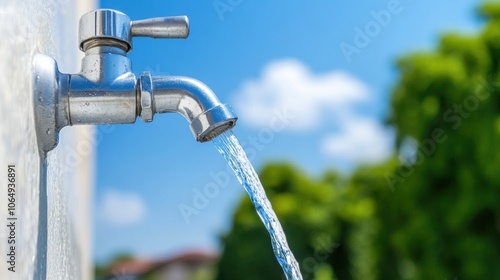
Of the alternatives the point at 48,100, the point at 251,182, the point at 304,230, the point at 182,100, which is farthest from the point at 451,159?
the point at 48,100

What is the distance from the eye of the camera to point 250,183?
936 mm

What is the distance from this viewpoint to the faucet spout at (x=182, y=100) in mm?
827

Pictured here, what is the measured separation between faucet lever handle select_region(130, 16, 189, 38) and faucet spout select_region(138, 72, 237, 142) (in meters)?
0.06

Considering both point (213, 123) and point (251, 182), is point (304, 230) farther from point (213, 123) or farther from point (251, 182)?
point (213, 123)

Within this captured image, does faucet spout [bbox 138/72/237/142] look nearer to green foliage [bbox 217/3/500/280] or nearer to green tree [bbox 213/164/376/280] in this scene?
green foliage [bbox 217/3/500/280]

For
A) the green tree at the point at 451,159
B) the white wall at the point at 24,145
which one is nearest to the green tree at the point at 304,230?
the green tree at the point at 451,159

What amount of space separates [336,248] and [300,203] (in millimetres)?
1700

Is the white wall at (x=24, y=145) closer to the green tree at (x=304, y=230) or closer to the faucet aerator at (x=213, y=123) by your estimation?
the faucet aerator at (x=213, y=123)

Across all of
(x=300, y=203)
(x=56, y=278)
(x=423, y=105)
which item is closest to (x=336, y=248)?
(x=300, y=203)

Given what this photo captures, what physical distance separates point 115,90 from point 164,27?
0.10 metres

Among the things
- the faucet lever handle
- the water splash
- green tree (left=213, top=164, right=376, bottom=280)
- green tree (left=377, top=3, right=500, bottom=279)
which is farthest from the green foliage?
the faucet lever handle

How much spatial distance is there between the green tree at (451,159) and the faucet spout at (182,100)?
8196 mm

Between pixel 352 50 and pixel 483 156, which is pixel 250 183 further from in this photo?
pixel 483 156

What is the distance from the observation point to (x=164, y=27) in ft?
2.90
